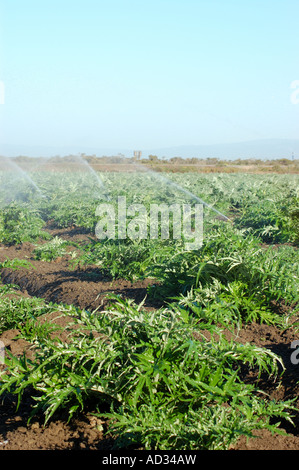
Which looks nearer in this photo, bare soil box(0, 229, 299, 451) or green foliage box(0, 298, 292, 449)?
green foliage box(0, 298, 292, 449)

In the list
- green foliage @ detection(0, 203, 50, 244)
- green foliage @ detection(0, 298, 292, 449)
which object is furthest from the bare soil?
green foliage @ detection(0, 203, 50, 244)

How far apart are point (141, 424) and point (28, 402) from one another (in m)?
1.08

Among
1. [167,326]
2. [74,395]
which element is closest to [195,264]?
[167,326]

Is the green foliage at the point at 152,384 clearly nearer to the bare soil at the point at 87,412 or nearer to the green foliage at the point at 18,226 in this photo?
the bare soil at the point at 87,412

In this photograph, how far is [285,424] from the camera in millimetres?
2764

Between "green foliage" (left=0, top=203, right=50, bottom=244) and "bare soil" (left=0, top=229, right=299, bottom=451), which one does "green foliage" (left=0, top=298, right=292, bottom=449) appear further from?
"green foliage" (left=0, top=203, right=50, bottom=244)

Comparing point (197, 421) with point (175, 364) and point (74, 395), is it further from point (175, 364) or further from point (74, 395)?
point (74, 395)

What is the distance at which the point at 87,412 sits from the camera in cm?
276

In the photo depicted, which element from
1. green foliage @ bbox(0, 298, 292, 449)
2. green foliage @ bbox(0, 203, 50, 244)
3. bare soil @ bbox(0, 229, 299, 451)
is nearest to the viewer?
green foliage @ bbox(0, 298, 292, 449)

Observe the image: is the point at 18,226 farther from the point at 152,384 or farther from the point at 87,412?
the point at 152,384

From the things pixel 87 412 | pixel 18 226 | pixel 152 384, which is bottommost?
pixel 87 412

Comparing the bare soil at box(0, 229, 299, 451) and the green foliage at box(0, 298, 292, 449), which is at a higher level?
the green foliage at box(0, 298, 292, 449)

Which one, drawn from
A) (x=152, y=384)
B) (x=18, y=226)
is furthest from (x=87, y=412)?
(x=18, y=226)

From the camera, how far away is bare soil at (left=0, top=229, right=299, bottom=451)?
2.46 meters
